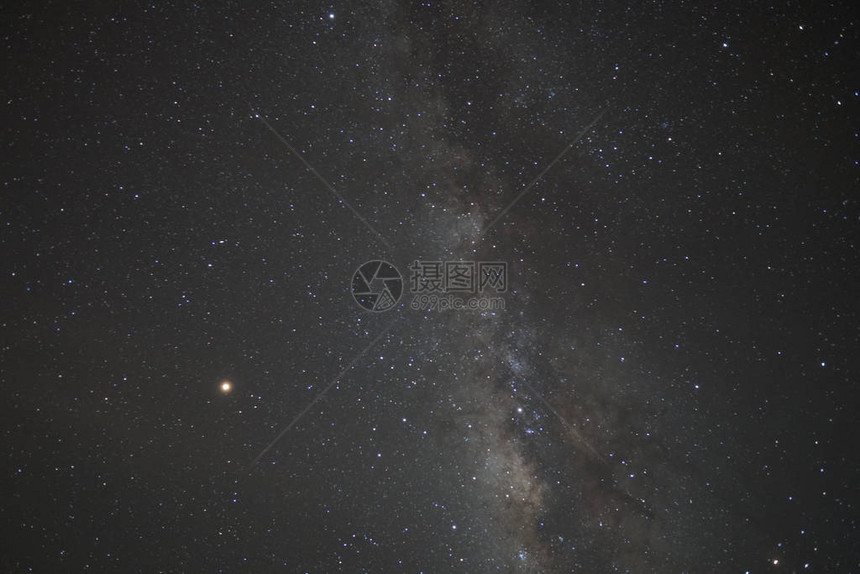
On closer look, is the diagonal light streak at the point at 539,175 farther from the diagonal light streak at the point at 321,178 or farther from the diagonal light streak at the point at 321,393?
the diagonal light streak at the point at 321,393

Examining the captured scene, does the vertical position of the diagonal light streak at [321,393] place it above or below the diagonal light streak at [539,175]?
below

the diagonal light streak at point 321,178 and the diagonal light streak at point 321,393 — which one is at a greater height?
the diagonal light streak at point 321,178

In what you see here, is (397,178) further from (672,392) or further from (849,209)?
(849,209)

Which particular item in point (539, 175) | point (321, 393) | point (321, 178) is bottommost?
point (321, 393)

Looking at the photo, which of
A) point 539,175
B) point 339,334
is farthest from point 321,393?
point 539,175

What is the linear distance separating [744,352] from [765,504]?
74cm

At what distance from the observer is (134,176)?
1827 millimetres

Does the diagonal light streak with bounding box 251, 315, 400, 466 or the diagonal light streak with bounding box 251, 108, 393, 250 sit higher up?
the diagonal light streak with bounding box 251, 108, 393, 250

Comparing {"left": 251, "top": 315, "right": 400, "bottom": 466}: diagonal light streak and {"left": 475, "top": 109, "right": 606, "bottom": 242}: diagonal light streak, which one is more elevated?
{"left": 475, "top": 109, "right": 606, "bottom": 242}: diagonal light streak

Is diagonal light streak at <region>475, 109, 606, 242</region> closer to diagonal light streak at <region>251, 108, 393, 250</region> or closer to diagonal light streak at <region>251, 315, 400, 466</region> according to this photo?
diagonal light streak at <region>251, 108, 393, 250</region>

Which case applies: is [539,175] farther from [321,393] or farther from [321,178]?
[321,393]

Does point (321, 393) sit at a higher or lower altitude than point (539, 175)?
lower

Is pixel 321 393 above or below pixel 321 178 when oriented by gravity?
below

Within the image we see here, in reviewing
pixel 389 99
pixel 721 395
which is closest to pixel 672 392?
pixel 721 395
